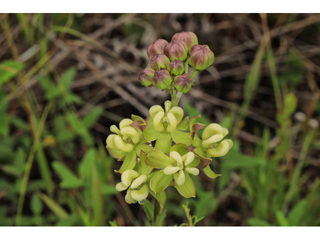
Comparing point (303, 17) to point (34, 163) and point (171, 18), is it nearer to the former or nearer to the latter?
point (171, 18)

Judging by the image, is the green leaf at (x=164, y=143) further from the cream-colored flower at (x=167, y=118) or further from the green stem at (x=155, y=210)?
the green stem at (x=155, y=210)

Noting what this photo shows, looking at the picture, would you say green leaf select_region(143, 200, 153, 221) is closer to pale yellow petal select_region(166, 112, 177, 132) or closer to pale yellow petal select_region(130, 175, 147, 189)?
pale yellow petal select_region(130, 175, 147, 189)

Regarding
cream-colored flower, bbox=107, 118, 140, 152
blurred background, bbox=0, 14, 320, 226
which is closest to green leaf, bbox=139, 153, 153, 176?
cream-colored flower, bbox=107, 118, 140, 152

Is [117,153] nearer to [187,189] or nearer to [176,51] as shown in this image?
[187,189]

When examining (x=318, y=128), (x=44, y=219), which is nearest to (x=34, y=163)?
(x=44, y=219)

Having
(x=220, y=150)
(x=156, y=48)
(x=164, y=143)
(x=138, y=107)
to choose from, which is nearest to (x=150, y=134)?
(x=164, y=143)

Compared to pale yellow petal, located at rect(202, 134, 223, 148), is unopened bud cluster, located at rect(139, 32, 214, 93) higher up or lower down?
higher up

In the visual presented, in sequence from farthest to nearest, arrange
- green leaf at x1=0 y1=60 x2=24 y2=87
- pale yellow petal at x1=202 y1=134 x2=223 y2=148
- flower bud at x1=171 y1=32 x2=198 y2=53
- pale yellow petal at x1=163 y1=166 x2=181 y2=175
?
green leaf at x1=0 y1=60 x2=24 y2=87
flower bud at x1=171 y1=32 x2=198 y2=53
pale yellow petal at x1=202 y1=134 x2=223 y2=148
pale yellow petal at x1=163 y1=166 x2=181 y2=175
